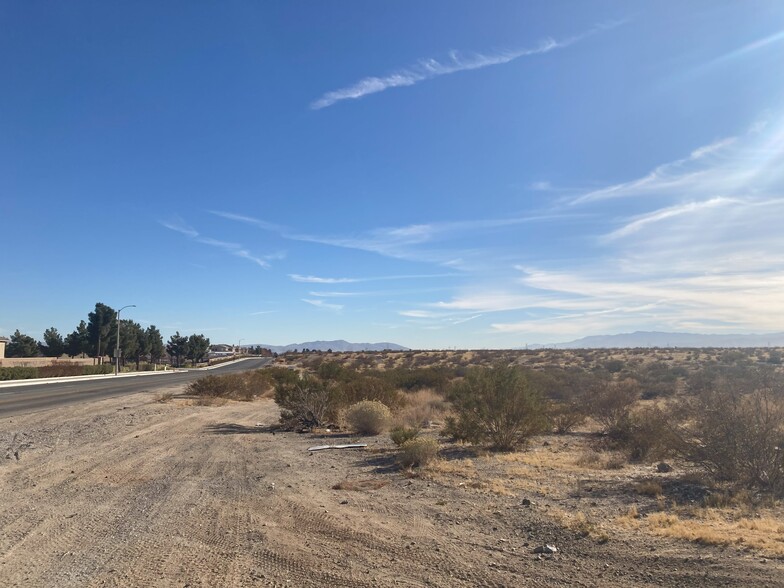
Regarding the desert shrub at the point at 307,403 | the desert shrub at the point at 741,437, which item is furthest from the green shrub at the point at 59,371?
the desert shrub at the point at 741,437

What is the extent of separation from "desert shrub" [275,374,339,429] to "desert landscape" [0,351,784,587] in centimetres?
555

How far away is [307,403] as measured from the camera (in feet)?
73.5

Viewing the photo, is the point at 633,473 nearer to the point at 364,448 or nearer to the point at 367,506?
the point at 367,506

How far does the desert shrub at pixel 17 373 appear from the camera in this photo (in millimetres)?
57138

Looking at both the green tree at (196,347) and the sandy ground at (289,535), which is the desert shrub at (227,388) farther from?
the green tree at (196,347)

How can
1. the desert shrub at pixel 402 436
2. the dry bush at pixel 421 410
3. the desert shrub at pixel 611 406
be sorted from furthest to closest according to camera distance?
the dry bush at pixel 421 410, the desert shrub at pixel 611 406, the desert shrub at pixel 402 436

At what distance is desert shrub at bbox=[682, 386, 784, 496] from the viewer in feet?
35.3

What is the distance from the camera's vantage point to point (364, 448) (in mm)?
17141

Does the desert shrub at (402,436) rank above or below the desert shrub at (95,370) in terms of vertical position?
below

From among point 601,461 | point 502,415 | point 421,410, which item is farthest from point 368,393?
Result: point 601,461

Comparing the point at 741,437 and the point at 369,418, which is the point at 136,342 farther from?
the point at 741,437

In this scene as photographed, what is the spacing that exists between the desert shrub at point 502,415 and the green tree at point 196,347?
122 meters

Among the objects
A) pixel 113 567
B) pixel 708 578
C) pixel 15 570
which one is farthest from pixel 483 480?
pixel 15 570

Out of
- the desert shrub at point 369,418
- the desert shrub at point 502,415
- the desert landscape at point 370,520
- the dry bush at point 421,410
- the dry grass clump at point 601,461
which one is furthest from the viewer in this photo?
the dry bush at point 421,410
